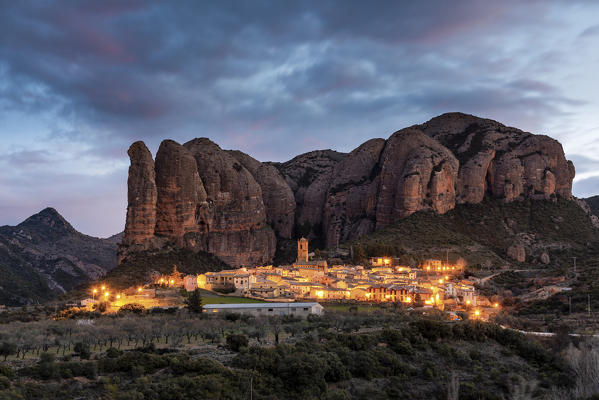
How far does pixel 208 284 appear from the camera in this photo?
2958 inches

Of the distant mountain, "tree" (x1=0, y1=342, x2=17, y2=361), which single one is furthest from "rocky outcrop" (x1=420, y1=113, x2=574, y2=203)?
"tree" (x1=0, y1=342, x2=17, y2=361)

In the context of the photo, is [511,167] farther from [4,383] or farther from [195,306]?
[4,383]

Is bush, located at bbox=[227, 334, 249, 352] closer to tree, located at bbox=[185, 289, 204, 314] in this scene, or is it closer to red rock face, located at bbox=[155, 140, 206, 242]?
tree, located at bbox=[185, 289, 204, 314]

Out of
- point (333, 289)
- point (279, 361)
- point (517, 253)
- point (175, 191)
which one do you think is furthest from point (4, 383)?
point (517, 253)

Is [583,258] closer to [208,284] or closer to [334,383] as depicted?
[208,284]

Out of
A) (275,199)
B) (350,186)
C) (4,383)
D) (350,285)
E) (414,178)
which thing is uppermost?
(350,186)

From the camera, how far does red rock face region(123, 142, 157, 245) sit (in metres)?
106

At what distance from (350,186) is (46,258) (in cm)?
7928

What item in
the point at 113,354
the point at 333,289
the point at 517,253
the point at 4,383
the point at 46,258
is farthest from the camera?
the point at 46,258

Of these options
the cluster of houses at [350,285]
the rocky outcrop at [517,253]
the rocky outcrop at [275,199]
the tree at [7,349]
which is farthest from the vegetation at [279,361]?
the rocky outcrop at [275,199]

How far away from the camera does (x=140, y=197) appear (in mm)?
105875

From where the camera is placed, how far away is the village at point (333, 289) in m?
62.8

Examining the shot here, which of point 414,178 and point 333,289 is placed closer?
point 333,289

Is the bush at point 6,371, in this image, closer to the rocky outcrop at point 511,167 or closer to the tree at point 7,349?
the tree at point 7,349
